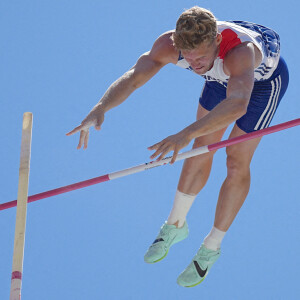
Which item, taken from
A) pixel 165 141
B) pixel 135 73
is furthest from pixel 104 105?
pixel 165 141

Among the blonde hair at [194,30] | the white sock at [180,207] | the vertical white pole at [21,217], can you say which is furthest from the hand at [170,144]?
the white sock at [180,207]

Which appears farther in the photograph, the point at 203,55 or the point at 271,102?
the point at 271,102

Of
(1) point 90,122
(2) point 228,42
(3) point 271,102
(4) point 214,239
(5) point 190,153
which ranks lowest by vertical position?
(4) point 214,239

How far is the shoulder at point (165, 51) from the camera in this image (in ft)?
13.1

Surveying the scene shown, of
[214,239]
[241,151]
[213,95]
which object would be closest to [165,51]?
[213,95]

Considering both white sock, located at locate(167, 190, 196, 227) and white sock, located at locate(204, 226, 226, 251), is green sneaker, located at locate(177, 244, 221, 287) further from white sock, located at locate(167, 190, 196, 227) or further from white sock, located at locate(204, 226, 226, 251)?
white sock, located at locate(167, 190, 196, 227)

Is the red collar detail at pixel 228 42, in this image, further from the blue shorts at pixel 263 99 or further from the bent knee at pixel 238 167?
the bent knee at pixel 238 167

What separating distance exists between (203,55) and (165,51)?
0.31 metres

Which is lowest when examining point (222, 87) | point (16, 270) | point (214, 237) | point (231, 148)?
point (16, 270)

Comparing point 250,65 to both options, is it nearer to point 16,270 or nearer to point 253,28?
point 253,28

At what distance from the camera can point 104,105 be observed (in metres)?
3.92

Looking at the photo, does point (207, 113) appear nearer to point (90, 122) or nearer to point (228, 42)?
point (228, 42)

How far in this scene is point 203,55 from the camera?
12.3ft

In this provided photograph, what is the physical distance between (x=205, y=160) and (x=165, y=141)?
0.78m
